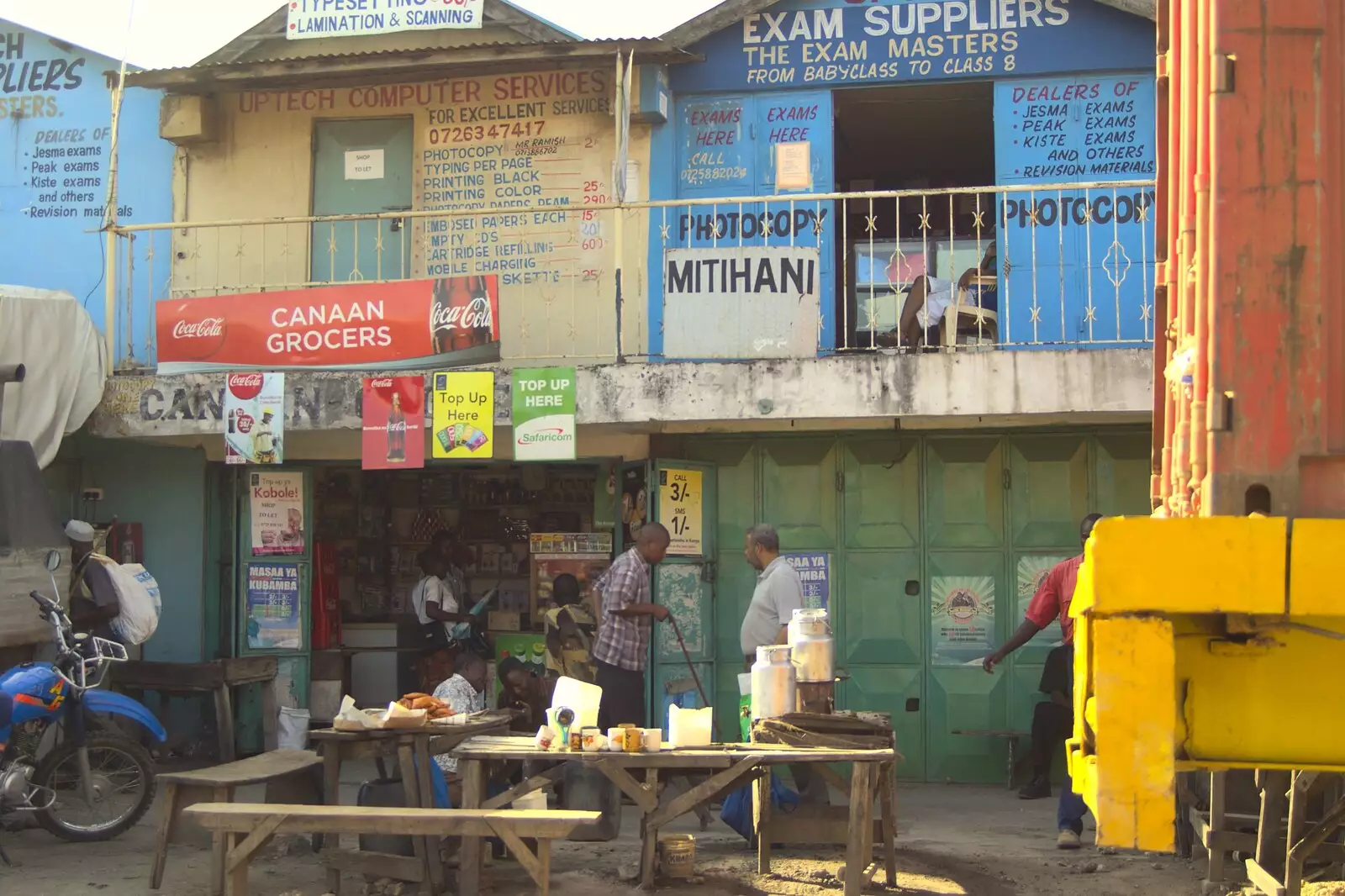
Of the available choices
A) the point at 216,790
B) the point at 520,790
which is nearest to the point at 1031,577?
the point at 520,790

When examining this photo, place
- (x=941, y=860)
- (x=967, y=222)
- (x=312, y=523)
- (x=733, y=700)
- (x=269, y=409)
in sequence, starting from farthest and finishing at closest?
(x=967, y=222), (x=312, y=523), (x=733, y=700), (x=269, y=409), (x=941, y=860)

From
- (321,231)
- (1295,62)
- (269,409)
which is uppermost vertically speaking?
(321,231)

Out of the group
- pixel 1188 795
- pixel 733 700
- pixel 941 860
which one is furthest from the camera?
pixel 733 700

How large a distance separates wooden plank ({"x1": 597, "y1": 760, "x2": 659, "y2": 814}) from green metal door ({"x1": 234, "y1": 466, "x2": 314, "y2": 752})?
489 centimetres

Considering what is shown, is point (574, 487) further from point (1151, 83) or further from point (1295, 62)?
point (1295, 62)

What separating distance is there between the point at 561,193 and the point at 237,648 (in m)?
4.10

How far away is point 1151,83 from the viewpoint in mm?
9984

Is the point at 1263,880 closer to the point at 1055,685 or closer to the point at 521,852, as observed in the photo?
the point at 521,852

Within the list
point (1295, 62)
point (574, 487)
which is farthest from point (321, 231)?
point (1295, 62)

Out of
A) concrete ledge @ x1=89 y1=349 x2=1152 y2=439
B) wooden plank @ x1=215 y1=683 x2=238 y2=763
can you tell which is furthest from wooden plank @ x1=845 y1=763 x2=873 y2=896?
→ wooden plank @ x1=215 y1=683 x2=238 y2=763

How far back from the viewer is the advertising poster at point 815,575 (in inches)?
396

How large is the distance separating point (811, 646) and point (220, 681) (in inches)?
191

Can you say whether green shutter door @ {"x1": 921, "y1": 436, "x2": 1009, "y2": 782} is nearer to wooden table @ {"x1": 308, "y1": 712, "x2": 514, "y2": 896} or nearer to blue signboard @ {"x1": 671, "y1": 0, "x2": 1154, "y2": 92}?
blue signboard @ {"x1": 671, "y1": 0, "x2": 1154, "y2": 92}

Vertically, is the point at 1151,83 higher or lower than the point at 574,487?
higher
